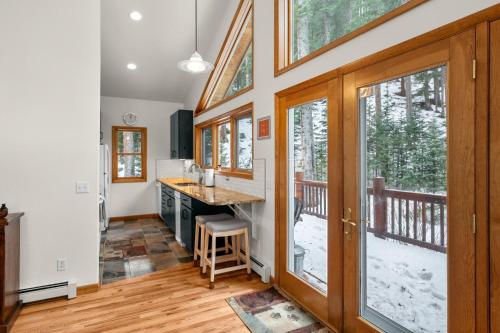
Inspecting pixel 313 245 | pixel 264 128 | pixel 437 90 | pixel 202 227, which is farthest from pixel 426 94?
pixel 202 227

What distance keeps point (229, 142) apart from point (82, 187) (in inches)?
87.8

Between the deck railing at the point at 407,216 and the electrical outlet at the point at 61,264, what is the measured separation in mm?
2906

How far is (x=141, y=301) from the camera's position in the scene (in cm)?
268

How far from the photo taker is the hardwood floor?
2279mm

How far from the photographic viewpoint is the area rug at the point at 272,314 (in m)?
2.25

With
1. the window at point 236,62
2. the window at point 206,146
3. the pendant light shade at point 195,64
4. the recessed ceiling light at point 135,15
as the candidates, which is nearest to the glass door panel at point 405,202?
the pendant light shade at point 195,64

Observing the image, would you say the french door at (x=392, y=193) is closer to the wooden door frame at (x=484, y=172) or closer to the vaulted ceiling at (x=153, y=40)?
the wooden door frame at (x=484, y=172)

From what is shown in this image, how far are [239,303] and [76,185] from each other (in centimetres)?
203

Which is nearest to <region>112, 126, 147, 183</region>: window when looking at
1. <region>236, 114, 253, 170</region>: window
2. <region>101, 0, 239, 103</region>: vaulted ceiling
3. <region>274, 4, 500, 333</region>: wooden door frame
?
<region>101, 0, 239, 103</region>: vaulted ceiling

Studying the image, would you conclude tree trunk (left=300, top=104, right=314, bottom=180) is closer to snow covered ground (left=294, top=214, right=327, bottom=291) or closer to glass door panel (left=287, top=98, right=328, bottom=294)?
glass door panel (left=287, top=98, right=328, bottom=294)

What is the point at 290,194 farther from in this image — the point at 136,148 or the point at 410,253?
the point at 136,148

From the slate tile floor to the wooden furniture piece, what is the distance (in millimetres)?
825

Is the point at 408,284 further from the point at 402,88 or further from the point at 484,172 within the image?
the point at 402,88

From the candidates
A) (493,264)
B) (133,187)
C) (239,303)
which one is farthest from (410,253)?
(133,187)
